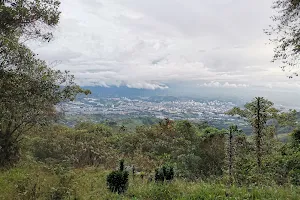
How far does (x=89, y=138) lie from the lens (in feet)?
58.3

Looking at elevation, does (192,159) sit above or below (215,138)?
below

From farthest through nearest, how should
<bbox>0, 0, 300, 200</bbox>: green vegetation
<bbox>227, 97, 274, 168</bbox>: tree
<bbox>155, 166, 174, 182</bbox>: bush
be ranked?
1. <bbox>227, 97, 274, 168</bbox>: tree
2. <bbox>155, 166, 174, 182</bbox>: bush
3. <bbox>0, 0, 300, 200</bbox>: green vegetation

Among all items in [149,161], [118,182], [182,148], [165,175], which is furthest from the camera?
[182,148]

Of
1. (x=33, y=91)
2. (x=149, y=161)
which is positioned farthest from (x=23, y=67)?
(x=149, y=161)

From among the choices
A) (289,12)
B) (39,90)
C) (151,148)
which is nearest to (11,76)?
(39,90)

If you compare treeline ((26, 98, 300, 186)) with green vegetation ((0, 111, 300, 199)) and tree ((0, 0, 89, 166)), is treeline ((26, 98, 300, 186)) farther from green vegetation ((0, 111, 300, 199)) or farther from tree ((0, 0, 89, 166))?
tree ((0, 0, 89, 166))

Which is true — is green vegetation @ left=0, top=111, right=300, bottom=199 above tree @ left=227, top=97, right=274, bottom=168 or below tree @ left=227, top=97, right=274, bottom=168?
below

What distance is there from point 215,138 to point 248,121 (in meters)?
3.56

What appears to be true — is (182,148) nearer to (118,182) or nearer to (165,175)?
(165,175)

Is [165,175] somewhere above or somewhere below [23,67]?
below

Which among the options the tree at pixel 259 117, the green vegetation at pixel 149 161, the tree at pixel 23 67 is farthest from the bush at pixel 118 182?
the tree at pixel 259 117

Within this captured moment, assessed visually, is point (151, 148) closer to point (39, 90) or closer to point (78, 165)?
point (78, 165)

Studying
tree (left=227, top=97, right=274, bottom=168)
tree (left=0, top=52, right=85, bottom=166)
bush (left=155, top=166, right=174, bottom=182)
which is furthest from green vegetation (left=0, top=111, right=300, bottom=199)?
tree (left=0, top=52, right=85, bottom=166)

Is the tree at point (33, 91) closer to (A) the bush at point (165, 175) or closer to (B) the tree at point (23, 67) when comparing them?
(B) the tree at point (23, 67)
